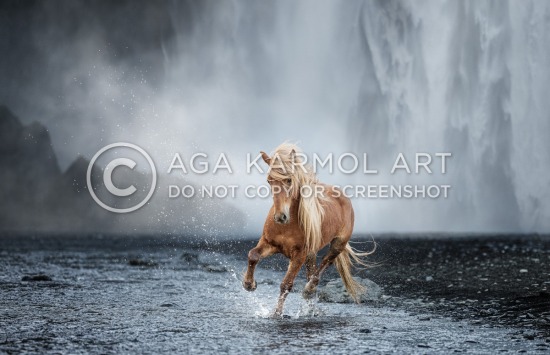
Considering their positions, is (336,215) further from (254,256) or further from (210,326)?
(210,326)

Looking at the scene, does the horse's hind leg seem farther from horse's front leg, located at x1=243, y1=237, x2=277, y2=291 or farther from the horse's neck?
the horse's neck

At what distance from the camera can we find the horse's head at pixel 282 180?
10648 mm

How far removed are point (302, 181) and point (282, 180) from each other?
1.72ft

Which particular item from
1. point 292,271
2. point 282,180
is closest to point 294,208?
point 282,180

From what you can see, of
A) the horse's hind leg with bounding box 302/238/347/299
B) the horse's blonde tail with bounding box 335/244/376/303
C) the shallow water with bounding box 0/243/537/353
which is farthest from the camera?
the horse's blonde tail with bounding box 335/244/376/303

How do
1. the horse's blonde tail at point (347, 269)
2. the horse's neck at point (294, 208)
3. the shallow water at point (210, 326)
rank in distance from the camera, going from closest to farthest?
1. the shallow water at point (210, 326)
2. the horse's neck at point (294, 208)
3. the horse's blonde tail at point (347, 269)

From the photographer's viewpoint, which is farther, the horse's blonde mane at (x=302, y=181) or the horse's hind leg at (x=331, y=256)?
the horse's hind leg at (x=331, y=256)

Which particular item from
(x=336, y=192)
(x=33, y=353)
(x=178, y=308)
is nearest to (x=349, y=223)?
(x=336, y=192)

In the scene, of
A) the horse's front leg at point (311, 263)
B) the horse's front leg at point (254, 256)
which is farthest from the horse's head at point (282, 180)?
the horse's front leg at point (311, 263)

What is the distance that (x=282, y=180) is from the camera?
1089 centimetres

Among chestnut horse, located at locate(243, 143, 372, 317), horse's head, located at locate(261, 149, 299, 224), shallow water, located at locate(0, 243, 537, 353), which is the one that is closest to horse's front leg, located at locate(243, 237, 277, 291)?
chestnut horse, located at locate(243, 143, 372, 317)

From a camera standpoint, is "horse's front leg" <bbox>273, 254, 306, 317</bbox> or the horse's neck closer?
the horse's neck

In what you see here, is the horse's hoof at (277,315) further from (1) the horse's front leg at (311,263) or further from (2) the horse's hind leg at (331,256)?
(1) the horse's front leg at (311,263)

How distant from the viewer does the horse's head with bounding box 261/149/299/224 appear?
10.6 m
